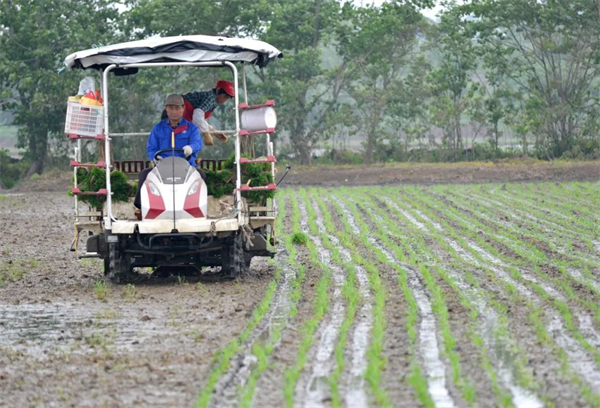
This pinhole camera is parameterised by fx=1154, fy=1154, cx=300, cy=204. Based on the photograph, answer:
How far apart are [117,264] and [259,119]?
85.4 inches

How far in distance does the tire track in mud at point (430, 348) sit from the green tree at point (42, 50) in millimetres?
24687

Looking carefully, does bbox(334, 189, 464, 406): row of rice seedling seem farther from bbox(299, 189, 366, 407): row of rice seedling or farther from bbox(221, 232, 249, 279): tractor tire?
bbox(221, 232, 249, 279): tractor tire

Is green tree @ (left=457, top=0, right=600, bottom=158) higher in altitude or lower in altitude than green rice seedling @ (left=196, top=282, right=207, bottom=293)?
higher

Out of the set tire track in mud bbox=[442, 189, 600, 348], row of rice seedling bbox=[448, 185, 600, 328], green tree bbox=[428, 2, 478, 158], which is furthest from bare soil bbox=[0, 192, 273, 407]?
green tree bbox=[428, 2, 478, 158]

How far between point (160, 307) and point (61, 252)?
5.82m

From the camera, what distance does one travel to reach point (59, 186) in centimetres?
3406

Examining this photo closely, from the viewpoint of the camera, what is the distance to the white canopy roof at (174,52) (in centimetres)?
1216

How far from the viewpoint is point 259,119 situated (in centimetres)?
1227

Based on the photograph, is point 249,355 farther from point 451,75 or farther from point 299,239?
point 451,75

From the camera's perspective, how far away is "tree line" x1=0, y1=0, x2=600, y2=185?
36.4 m

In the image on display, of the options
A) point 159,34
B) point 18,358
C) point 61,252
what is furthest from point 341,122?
point 18,358

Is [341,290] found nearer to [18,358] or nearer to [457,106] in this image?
[18,358]

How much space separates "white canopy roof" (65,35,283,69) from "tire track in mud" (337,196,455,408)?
3045 millimetres

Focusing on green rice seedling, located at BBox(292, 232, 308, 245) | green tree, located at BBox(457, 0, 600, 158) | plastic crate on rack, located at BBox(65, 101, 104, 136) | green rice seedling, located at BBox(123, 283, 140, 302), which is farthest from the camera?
green tree, located at BBox(457, 0, 600, 158)
